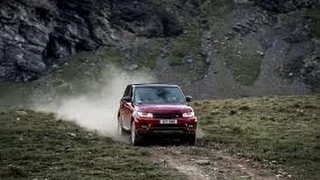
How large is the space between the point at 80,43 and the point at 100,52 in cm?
317

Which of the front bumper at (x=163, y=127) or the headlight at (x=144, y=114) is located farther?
the headlight at (x=144, y=114)

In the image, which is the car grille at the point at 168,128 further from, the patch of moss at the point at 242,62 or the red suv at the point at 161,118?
the patch of moss at the point at 242,62

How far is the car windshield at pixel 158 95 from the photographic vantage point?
23.0 metres

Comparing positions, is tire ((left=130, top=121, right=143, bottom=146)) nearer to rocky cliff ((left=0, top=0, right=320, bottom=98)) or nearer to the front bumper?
the front bumper

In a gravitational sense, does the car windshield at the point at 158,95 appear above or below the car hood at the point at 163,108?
above

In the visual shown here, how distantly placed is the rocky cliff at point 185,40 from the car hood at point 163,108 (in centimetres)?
4664

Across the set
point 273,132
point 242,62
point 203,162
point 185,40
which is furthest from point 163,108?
point 185,40

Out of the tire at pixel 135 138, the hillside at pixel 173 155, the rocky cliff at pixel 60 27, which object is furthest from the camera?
the rocky cliff at pixel 60 27

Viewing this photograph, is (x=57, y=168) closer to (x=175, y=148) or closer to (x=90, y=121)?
(x=175, y=148)

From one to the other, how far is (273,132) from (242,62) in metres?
52.7

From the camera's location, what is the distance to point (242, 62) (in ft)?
256

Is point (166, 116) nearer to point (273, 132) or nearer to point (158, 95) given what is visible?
point (158, 95)

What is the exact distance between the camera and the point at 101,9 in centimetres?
8375

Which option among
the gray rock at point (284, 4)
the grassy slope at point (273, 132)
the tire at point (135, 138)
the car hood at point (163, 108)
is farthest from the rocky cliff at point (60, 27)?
the car hood at point (163, 108)
